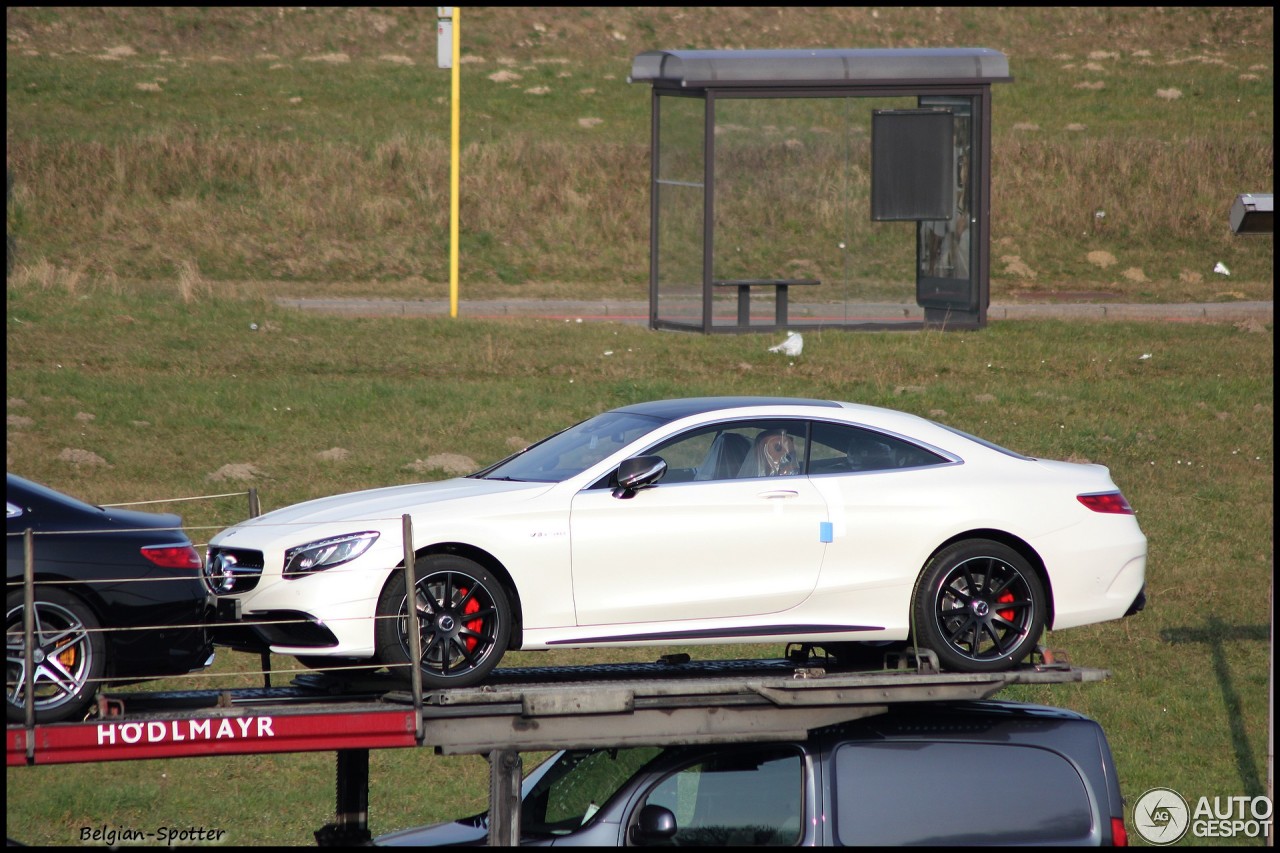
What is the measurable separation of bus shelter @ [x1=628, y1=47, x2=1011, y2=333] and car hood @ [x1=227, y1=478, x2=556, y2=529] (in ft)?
42.0

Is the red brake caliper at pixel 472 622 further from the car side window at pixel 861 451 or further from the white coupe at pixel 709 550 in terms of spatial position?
the car side window at pixel 861 451

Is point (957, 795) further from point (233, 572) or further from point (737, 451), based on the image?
point (233, 572)

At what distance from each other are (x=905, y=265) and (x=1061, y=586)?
48.3 feet

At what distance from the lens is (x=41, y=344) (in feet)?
59.9

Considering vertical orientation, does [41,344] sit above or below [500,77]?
below

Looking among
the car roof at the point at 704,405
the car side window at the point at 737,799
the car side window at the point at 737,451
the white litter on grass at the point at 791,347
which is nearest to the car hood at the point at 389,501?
the car side window at the point at 737,451

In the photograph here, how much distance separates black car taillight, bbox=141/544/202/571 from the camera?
725cm

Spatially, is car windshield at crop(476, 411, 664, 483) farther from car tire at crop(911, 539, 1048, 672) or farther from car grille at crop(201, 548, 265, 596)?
car tire at crop(911, 539, 1048, 672)

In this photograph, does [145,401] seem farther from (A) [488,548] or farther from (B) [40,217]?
(B) [40,217]

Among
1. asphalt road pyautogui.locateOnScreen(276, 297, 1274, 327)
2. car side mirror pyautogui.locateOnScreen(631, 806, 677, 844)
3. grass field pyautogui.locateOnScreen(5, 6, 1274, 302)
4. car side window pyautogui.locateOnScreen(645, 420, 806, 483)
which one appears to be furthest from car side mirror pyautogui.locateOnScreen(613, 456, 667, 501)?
grass field pyautogui.locateOnScreen(5, 6, 1274, 302)

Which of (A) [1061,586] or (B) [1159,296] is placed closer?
(A) [1061,586]

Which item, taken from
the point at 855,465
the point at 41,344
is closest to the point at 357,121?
the point at 41,344

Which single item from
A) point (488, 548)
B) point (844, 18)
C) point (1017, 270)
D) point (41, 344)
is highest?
point (844, 18)

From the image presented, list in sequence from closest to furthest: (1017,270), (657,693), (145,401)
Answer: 1. (657,693)
2. (145,401)
3. (1017,270)
